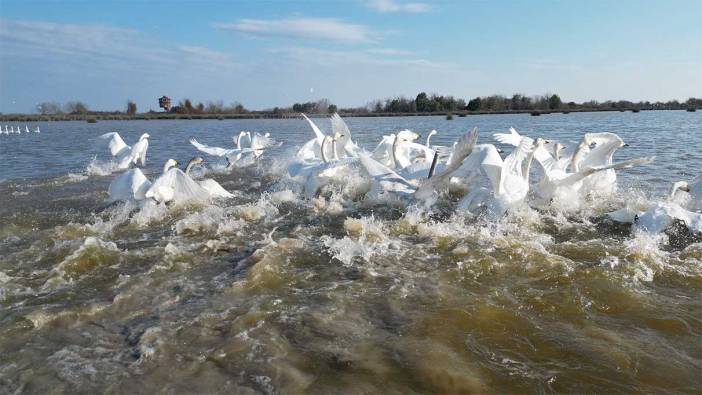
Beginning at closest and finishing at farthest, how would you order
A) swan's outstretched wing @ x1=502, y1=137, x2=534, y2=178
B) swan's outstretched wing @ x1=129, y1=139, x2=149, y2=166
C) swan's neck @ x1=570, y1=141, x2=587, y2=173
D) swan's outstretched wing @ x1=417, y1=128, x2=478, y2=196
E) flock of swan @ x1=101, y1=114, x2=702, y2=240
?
1. swan's outstretched wing @ x1=417, y1=128, x2=478, y2=196
2. flock of swan @ x1=101, y1=114, x2=702, y2=240
3. swan's outstretched wing @ x1=502, y1=137, x2=534, y2=178
4. swan's neck @ x1=570, y1=141, x2=587, y2=173
5. swan's outstretched wing @ x1=129, y1=139, x2=149, y2=166

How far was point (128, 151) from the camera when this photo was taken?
15.0m

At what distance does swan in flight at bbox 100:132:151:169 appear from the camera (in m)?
14.3

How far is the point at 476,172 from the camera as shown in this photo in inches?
329

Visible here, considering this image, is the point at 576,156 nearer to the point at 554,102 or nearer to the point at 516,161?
the point at 516,161

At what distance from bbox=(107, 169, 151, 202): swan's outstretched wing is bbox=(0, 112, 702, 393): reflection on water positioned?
11.8 inches

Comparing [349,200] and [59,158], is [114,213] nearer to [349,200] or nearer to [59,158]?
[349,200]

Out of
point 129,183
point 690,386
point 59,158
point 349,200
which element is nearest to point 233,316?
point 690,386

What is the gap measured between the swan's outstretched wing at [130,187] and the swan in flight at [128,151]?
6205 millimetres

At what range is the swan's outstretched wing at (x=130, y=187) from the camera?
8.06 meters

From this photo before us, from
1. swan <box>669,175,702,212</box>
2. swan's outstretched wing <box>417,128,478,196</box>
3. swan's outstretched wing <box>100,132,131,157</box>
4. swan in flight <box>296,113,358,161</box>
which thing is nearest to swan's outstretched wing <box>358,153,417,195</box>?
swan's outstretched wing <box>417,128,478,196</box>

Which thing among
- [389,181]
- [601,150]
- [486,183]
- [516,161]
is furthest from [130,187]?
[601,150]

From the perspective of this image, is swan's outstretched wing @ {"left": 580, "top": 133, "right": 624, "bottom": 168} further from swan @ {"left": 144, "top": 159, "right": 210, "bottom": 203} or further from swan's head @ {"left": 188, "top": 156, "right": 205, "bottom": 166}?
swan's head @ {"left": 188, "top": 156, "right": 205, "bottom": 166}

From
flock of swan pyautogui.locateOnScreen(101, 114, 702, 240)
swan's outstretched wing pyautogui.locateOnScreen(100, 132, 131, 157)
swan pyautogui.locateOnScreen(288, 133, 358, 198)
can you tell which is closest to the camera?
flock of swan pyautogui.locateOnScreen(101, 114, 702, 240)

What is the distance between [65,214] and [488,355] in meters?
8.03
